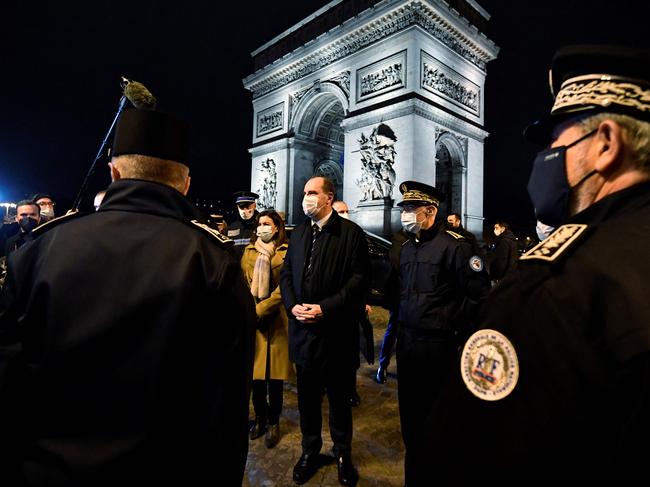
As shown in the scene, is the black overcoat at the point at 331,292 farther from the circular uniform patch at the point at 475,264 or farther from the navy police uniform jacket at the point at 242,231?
the navy police uniform jacket at the point at 242,231

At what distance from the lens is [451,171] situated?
16516mm

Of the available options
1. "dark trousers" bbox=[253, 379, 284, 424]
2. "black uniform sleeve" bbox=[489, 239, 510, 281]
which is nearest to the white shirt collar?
"dark trousers" bbox=[253, 379, 284, 424]

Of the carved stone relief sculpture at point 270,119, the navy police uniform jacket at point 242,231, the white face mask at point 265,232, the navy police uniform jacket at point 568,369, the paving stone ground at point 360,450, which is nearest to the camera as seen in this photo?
the navy police uniform jacket at point 568,369

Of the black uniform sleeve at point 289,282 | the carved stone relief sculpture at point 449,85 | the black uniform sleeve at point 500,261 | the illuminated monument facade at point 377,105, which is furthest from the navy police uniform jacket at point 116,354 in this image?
the carved stone relief sculpture at point 449,85

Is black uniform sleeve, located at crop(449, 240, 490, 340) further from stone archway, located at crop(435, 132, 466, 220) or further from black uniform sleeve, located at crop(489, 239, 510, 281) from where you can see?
stone archway, located at crop(435, 132, 466, 220)

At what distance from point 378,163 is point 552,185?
13.7m

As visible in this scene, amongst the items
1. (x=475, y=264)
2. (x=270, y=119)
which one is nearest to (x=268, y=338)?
(x=475, y=264)

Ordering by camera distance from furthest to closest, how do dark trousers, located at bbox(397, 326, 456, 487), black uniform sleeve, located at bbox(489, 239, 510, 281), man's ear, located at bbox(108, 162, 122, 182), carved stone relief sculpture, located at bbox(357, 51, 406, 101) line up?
carved stone relief sculpture, located at bbox(357, 51, 406, 101) < black uniform sleeve, located at bbox(489, 239, 510, 281) < dark trousers, located at bbox(397, 326, 456, 487) < man's ear, located at bbox(108, 162, 122, 182)

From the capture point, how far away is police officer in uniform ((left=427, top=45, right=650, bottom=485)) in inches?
28.7

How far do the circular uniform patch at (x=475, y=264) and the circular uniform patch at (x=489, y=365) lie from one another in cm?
216

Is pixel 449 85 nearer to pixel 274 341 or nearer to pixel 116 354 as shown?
pixel 274 341

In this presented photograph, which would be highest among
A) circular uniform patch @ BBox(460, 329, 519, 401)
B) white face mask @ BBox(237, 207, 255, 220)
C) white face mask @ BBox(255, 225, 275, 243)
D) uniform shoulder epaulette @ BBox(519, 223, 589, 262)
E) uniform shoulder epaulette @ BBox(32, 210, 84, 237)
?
white face mask @ BBox(237, 207, 255, 220)

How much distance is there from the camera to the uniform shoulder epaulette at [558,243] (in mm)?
848

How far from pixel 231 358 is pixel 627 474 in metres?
1.10
